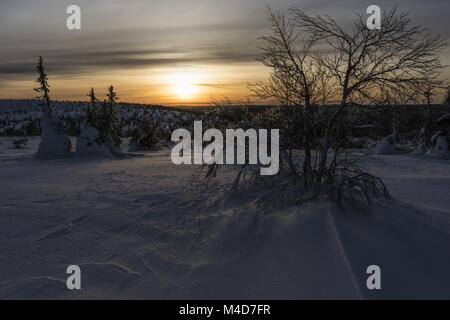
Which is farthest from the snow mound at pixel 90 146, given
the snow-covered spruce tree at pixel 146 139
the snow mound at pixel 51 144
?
the snow-covered spruce tree at pixel 146 139

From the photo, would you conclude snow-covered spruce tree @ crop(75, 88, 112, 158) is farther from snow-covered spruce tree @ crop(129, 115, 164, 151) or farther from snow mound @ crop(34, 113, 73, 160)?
snow-covered spruce tree @ crop(129, 115, 164, 151)

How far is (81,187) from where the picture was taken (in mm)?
9180

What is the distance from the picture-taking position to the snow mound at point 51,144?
57.8ft

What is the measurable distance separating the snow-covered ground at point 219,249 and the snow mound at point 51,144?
1192 cm

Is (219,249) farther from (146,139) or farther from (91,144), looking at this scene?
(146,139)

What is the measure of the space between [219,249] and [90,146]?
16.3m

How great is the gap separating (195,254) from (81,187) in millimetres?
6117

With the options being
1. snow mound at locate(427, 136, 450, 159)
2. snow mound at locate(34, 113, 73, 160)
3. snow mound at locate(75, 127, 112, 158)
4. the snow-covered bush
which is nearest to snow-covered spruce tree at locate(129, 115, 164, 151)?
the snow-covered bush

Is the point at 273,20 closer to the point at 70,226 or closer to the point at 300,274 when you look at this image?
the point at 300,274

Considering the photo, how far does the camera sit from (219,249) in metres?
4.94

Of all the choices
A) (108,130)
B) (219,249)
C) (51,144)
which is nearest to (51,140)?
(51,144)

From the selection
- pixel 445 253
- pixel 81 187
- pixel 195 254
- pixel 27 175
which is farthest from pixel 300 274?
pixel 27 175
